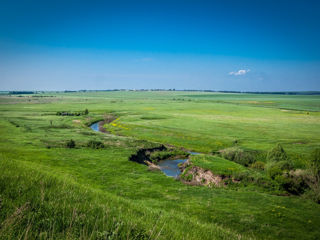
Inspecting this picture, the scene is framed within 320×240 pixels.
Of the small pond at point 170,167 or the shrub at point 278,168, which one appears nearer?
the shrub at point 278,168

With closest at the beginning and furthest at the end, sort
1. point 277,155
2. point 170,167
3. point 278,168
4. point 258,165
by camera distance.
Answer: point 278,168, point 277,155, point 258,165, point 170,167

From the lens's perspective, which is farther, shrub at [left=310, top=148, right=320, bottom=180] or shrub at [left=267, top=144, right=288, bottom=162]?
shrub at [left=267, top=144, right=288, bottom=162]

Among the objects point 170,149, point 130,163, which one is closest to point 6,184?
point 130,163

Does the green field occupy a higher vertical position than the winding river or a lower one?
higher

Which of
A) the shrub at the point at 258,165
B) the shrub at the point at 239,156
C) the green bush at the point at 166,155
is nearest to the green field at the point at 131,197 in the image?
the shrub at the point at 239,156

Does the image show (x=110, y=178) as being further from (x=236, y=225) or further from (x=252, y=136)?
(x=252, y=136)

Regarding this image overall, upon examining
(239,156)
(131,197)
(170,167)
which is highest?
(131,197)

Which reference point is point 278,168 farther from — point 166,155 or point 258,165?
point 166,155

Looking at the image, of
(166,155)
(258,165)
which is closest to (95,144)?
(166,155)

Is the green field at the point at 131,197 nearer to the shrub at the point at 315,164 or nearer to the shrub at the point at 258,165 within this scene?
the shrub at the point at 315,164

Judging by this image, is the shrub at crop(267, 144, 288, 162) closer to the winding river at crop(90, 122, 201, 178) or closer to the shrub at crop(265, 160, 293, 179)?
the shrub at crop(265, 160, 293, 179)

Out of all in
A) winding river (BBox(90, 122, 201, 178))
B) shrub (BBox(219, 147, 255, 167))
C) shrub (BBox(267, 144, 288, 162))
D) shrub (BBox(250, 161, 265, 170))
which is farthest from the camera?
shrub (BBox(219, 147, 255, 167))

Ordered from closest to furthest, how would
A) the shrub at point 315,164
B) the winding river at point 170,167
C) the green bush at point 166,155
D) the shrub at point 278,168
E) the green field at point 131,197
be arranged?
the green field at point 131,197 → the shrub at point 315,164 → the shrub at point 278,168 → the winding river at point 170,167 → the green bush at point 166,155

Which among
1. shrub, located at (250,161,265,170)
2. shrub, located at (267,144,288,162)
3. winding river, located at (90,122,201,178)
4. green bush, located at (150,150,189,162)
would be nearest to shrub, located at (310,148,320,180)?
shrub, located at (267,144,288,162)
